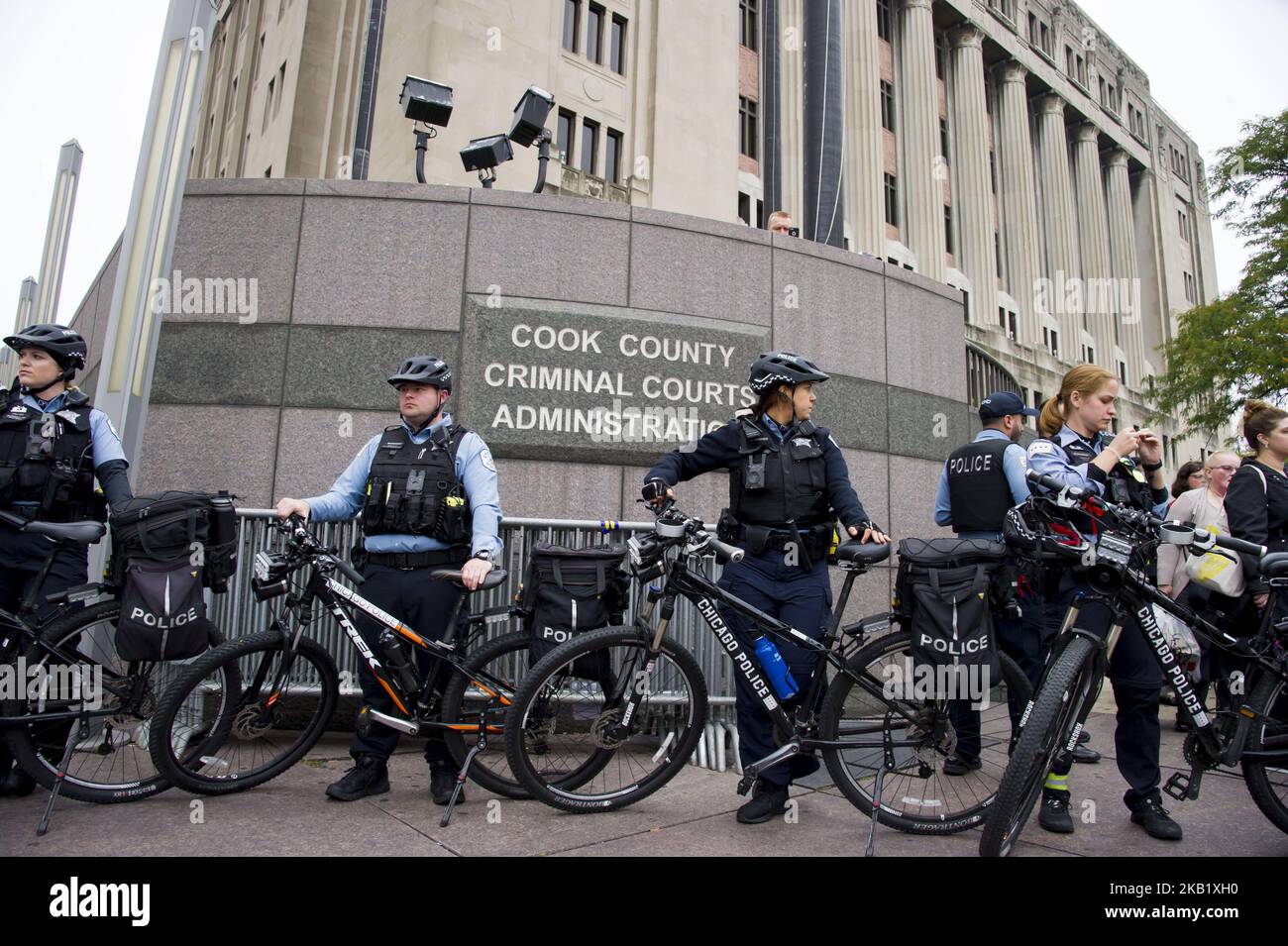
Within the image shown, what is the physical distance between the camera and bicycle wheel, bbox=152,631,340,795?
12.3ft

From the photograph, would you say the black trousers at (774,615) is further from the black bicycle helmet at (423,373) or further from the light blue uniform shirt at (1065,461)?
the black bicycle helmet at (423,373)

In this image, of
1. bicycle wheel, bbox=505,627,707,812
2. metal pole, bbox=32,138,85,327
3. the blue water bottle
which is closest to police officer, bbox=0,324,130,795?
bicycle wheel, bbox=505,627,707,812

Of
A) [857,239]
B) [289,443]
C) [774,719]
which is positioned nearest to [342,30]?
[857,239]

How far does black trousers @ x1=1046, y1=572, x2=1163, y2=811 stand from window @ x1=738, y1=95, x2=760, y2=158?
82.4 feet

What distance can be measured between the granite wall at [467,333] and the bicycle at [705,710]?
2745 millimetres

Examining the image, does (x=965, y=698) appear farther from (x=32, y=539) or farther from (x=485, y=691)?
(x=32, y=539)

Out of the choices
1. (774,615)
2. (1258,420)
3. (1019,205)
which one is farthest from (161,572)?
(1019,205)

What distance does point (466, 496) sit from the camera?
420 cm

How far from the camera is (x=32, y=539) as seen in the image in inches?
158

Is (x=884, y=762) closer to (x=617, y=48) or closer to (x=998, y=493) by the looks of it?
(x=998, y=493)

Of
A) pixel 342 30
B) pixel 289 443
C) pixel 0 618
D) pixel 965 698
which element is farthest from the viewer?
pixel 342 30

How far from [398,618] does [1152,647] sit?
11.4 feet

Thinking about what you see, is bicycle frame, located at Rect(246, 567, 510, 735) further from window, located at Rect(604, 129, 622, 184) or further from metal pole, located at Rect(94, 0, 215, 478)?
window, located at Rect(604, 129, 622, 184)
